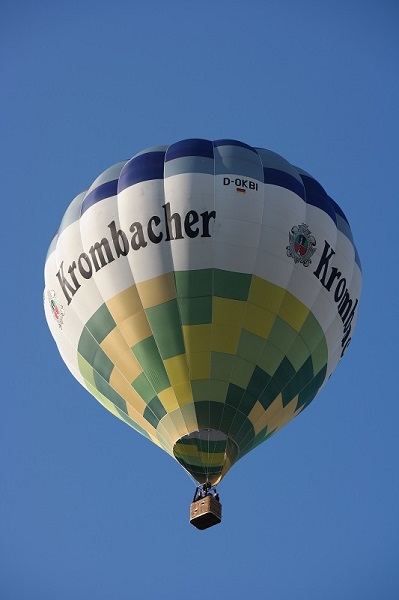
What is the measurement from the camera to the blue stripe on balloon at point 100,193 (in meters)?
16.7

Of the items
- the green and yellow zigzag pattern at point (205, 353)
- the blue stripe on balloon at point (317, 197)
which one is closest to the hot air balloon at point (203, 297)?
the green and yellow zigzag pattern at point (205, 353)

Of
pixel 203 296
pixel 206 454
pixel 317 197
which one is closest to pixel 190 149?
pixel 317 197

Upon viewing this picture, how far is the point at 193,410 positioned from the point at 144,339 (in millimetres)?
1051

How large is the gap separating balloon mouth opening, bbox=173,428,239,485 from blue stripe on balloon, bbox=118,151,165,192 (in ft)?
10.6

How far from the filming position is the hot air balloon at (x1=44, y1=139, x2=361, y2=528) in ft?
52.6

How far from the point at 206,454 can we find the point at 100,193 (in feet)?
11.7

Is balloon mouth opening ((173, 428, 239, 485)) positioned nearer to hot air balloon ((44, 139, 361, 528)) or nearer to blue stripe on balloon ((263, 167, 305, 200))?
hot air balloon ((44, 139, 361, 528))

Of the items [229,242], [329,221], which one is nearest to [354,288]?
[329,221]

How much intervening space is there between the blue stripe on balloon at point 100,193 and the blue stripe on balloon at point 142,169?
10 cm

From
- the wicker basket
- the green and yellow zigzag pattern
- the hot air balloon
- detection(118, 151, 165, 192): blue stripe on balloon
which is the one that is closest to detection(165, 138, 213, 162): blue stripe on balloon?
the hot air balloon

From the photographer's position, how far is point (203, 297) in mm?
16062

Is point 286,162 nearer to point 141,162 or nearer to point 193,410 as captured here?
point 141,162

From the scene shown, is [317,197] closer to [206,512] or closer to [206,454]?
[206,454]

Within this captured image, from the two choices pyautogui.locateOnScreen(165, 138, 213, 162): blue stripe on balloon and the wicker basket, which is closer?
the wicker basket
